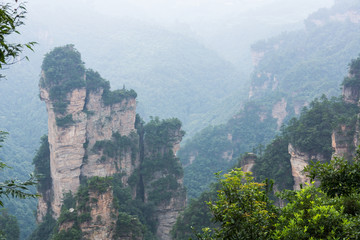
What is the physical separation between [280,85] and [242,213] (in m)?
77.1

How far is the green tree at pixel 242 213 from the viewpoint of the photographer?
7.77 m

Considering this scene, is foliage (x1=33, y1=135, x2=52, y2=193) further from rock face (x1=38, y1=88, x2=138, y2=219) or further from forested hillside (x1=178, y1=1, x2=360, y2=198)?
forested hillside (x1=178, y1=1, x2=360, y2=198)

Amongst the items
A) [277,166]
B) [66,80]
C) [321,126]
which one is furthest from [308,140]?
[66,80]

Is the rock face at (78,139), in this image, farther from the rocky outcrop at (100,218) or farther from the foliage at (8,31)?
the foliage at (8,31)

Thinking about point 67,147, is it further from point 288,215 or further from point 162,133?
point 288,215

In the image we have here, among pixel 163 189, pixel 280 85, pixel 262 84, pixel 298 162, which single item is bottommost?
pixel 298 162

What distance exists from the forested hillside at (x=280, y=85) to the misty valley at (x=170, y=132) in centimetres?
31

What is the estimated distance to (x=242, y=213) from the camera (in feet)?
26.1

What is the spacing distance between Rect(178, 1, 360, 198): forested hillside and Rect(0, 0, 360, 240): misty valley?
0.31 meters

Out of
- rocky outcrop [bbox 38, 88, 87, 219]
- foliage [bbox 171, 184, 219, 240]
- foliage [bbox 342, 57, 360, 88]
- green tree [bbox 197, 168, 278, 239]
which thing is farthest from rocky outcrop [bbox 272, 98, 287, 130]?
green tree [bbox 197, 168, 278, 239]

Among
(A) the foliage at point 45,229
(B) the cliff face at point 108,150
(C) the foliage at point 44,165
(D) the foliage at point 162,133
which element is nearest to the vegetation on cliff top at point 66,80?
(B) the cliff face at point 108,150

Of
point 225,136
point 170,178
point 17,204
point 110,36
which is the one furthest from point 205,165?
point 110,36

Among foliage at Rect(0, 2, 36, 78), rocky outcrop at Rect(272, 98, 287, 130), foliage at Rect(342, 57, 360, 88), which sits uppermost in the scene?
rocky outcrop at Rect(272, 98, 287, 130)

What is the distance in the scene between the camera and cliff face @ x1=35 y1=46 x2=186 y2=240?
31.1 m
